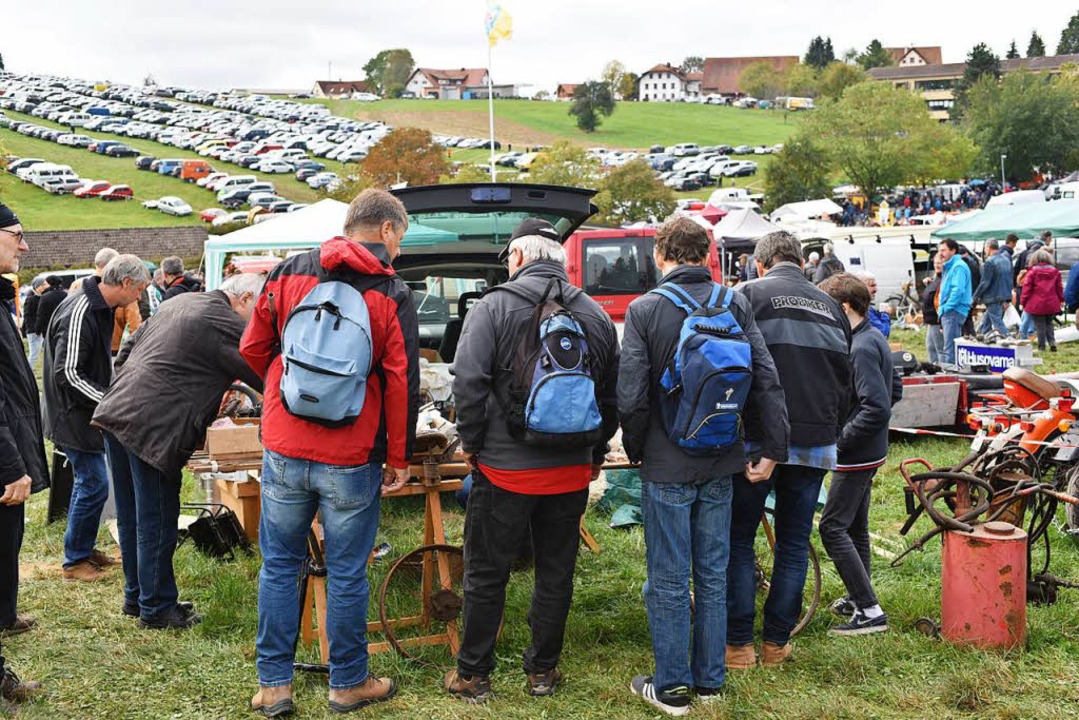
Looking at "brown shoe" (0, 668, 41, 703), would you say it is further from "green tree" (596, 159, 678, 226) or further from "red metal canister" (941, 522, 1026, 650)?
"green tree" (596, 159, 678, 226)

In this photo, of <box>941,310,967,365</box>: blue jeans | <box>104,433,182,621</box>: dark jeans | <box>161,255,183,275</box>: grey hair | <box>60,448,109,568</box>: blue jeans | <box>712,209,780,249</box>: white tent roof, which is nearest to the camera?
<box>104,433,182,621</box>: dark jeans

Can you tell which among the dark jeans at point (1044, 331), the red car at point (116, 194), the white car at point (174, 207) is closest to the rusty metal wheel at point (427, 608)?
the dark jeans at point (1044, 331)

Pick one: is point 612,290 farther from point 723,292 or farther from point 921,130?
point 921,130

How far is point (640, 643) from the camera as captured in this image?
463 cm

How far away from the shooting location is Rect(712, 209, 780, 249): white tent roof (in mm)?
25359

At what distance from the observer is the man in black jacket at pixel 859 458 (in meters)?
4.64

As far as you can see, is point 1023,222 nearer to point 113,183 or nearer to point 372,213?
point 372,213

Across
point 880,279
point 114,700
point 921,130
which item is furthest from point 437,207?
point 921,130

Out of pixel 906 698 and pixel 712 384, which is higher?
pixel 712 384

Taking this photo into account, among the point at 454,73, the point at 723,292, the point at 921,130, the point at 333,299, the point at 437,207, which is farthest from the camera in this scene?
the point at 454,73

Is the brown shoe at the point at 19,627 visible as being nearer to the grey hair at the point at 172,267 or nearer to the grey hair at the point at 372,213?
the grey hair at the point at 372,213

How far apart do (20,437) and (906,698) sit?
3.83 metres

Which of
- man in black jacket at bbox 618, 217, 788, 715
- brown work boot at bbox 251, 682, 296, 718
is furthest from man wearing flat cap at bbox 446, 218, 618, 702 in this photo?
brown work boot at bbox 251, 682, 296, 718

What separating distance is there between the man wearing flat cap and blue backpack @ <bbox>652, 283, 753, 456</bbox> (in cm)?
31
